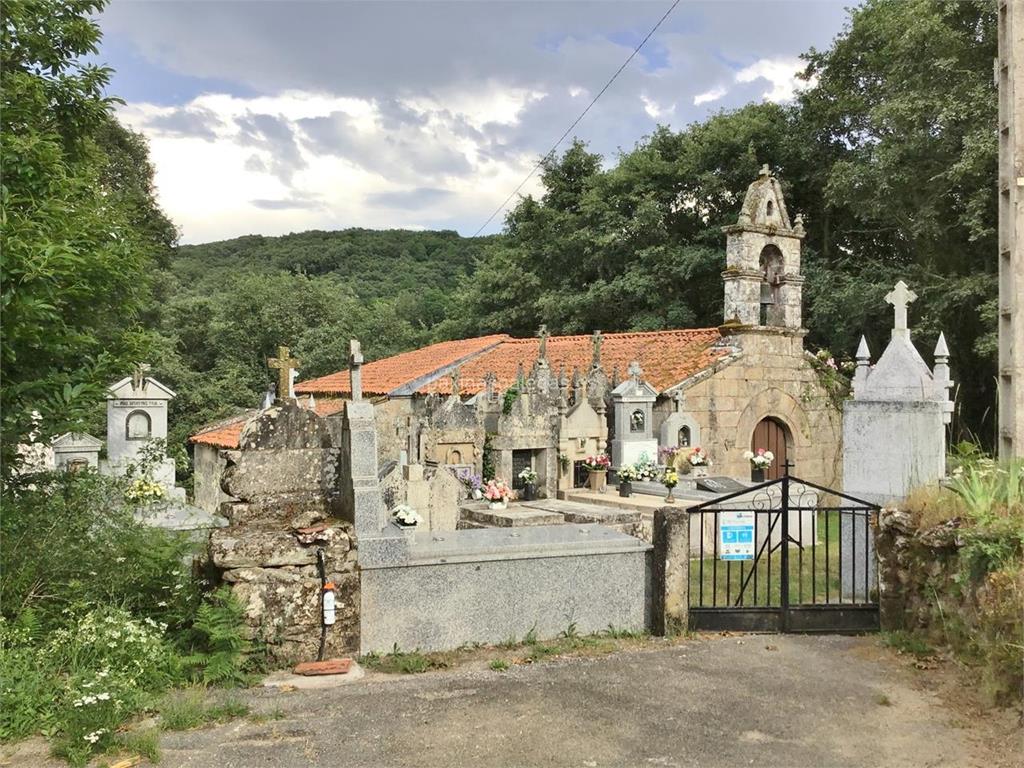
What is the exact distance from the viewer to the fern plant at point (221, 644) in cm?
577

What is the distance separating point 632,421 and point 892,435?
841cm

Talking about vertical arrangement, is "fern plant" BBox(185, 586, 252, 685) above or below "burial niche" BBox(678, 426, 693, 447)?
below

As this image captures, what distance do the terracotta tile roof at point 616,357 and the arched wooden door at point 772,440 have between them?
2.08 meters

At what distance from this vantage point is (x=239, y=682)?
19.0ft

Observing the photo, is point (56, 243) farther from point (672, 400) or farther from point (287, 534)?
point (672, 400)

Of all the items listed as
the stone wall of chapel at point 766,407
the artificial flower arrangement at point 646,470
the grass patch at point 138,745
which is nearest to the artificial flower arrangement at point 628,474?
the artificial flower arrangement at point 646,470

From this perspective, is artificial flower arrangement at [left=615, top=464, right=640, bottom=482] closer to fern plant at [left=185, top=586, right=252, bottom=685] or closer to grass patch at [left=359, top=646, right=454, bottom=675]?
grass patch at [left=359, top=646, right=454, bottom=675]

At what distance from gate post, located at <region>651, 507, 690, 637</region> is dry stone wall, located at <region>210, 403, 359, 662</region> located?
261 cm

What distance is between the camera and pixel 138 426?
520 inches

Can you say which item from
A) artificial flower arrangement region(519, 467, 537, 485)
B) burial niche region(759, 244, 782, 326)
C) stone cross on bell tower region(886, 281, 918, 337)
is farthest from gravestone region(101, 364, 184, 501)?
burial niche region(759, 244, 782, 326)

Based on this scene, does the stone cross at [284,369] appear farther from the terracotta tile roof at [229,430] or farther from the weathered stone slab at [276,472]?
the terracotta tile roof at [229,430]

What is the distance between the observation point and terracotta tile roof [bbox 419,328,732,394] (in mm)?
18391

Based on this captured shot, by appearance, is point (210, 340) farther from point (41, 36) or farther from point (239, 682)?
point (239, 682)

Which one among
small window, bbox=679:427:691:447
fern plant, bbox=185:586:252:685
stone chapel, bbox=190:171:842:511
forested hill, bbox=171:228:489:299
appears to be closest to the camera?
fern plant, bbox=185:586:252:685
